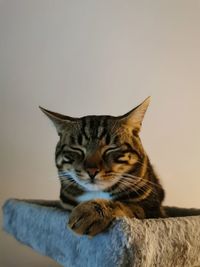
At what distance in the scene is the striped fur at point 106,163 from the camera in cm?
81

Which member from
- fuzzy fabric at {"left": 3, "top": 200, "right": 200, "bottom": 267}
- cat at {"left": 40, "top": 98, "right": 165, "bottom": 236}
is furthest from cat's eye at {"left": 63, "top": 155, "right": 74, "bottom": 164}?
fuzzy fabric at {"left": 3, "top": 200, "right": 200, "bottom": 267}

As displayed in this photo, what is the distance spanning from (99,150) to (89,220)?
0.65 ft

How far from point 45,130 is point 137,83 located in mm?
374

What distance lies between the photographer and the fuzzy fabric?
649 mm

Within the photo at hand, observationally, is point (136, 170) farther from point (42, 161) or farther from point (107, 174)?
point (42, 161)

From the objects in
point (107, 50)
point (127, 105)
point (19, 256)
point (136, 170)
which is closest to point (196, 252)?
point (136, 170)

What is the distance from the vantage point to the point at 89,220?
0.65 metres

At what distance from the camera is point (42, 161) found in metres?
1.29

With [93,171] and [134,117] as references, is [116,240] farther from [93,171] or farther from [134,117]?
[134,117]

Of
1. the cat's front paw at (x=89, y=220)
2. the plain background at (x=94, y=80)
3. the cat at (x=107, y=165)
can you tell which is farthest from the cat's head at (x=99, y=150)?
the plain background at (x=94, y=80)

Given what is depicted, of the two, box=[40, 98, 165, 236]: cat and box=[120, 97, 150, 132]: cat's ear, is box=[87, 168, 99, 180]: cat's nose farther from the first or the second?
box=[120, 97, 150, 132]: cat's ear

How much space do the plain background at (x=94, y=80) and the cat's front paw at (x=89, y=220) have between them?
625 mm

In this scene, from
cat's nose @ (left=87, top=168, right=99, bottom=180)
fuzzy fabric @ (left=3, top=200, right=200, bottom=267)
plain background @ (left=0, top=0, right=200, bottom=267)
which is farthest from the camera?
plain background @ (left=0, top=0, right=200, bottom=267)

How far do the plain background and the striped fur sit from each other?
0.39 metres
